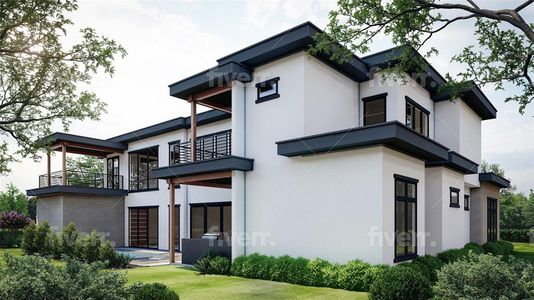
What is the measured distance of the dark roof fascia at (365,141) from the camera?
1081 centimetres

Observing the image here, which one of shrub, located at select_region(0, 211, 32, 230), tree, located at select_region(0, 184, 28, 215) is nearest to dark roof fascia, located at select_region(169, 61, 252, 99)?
shrub, located at select_region(0, 211, 32, 230)

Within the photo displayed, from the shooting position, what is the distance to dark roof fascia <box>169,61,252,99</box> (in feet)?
47.1

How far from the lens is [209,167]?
14641 millimetres

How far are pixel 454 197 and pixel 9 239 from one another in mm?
27558

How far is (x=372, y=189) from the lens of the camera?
11250 mm

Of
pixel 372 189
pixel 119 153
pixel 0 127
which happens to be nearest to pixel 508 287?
pixel 372 189

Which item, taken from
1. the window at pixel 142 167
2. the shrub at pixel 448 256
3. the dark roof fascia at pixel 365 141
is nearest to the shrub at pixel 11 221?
the window at pixel 142 167

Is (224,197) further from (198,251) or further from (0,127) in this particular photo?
(0,127)

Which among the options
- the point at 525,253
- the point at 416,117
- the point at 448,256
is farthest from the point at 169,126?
the point at 525,253

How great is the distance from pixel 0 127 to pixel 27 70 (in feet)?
7.84

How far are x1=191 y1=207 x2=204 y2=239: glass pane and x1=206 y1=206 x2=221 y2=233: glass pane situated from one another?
2.09 ft

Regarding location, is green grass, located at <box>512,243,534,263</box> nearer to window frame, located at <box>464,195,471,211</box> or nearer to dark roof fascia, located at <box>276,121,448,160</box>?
window frame, located at <box>464,195,471,211</box>

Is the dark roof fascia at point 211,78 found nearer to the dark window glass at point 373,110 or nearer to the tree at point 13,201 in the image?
the dark window glass at point 373,110

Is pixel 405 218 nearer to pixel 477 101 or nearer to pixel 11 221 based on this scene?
pixel 477 101
